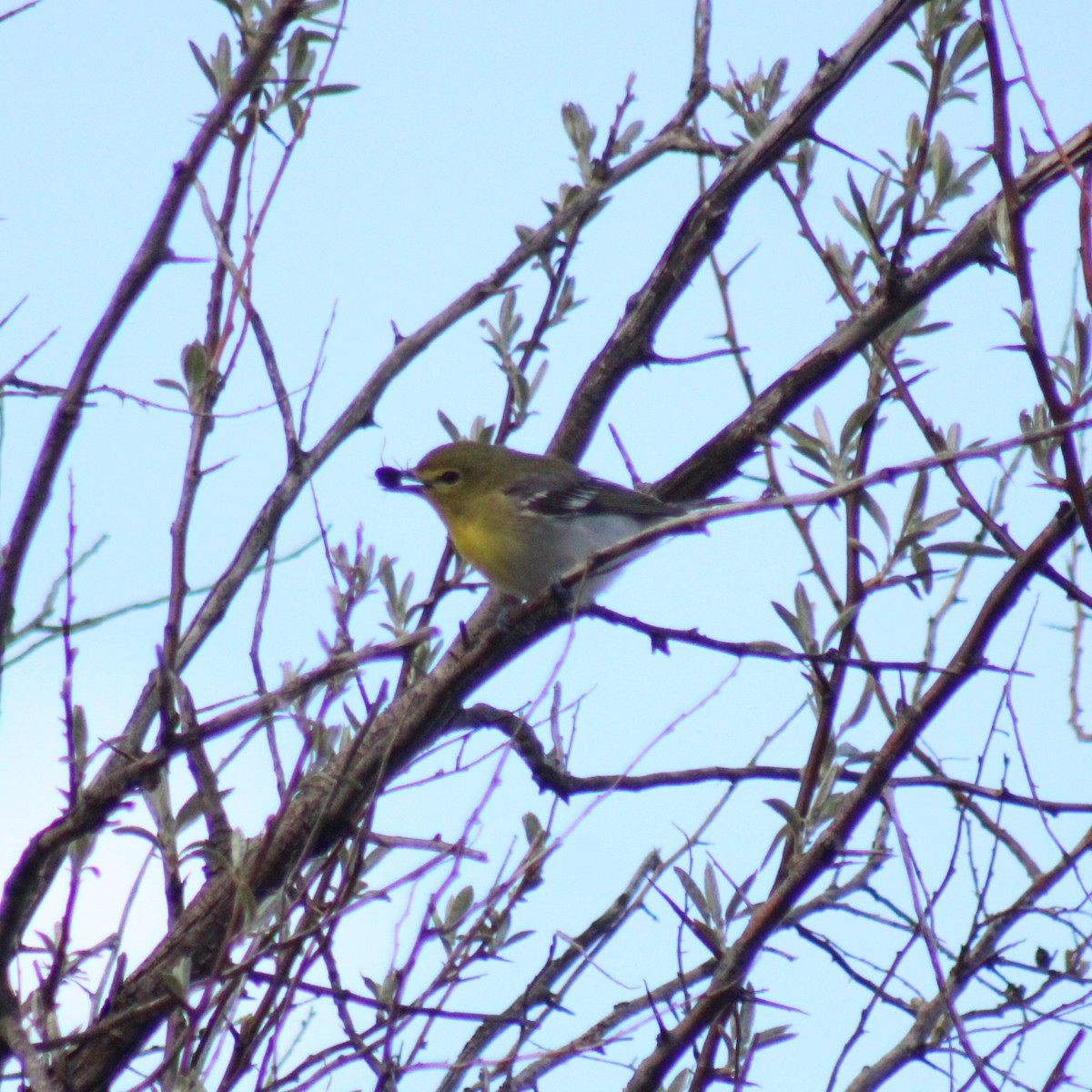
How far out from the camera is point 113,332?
2.91 metres

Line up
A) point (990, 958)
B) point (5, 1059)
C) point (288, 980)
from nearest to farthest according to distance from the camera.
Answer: point (288, 980)
point (5, 1059)
point (990, 958)

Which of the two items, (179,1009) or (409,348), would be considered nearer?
(179,1009)

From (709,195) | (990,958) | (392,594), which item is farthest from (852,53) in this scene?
(990,958)

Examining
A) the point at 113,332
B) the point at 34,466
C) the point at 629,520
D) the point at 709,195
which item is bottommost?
the point at 34,466

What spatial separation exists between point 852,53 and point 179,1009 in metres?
2.91

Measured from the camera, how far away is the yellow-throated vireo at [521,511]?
6.05m

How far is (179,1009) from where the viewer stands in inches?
115

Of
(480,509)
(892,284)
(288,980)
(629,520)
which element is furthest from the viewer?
(629,520)

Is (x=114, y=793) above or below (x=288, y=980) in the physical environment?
above

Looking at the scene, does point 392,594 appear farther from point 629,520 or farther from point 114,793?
point 629,520

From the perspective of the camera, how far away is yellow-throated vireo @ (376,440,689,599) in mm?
6055

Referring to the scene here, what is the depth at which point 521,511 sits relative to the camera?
6543 millimetres

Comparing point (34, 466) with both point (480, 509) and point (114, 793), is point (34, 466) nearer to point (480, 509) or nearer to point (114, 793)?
point (114, 793)

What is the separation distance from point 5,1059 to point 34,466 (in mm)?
1168
